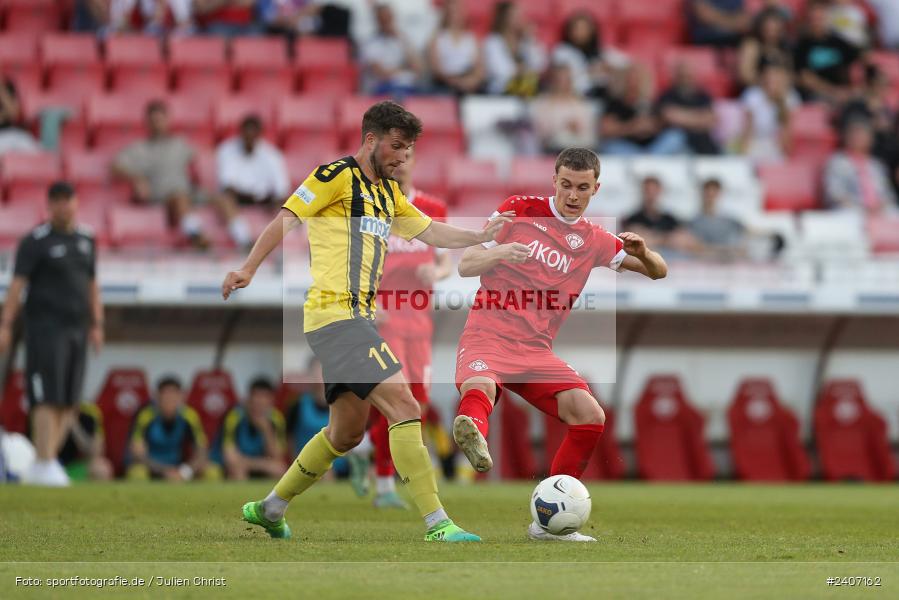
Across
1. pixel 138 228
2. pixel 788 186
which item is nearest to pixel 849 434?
pixel 788 186

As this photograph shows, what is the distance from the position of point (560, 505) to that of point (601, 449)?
7.97m

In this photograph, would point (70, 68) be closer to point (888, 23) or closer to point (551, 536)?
point (888, 23)

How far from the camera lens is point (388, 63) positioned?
1688cm

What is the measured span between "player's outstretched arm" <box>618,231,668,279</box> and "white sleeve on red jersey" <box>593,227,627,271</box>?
3cm

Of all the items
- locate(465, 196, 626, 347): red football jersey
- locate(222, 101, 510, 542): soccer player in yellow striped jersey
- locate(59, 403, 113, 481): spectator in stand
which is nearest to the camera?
locate(222, 101, 510, 542): soccer player in yellow striped jersey

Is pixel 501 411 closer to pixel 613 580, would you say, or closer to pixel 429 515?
pixel 429 515

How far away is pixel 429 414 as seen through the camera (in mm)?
14242

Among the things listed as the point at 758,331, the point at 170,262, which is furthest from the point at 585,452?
the point at 758,331

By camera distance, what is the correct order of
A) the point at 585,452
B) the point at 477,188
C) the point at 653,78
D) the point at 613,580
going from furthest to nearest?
the point at 653,78, the point at 477,188, the point at 585,452, the point at 613,580

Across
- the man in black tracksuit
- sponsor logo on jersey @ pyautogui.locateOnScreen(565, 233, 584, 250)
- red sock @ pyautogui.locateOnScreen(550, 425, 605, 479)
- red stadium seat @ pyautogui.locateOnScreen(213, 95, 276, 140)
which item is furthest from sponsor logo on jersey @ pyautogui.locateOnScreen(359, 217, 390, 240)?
red stadium seat @ pyautogui.locateOnScreen(213, 95, 276, 140)

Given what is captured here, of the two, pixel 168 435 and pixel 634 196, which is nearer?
pixel 168 435

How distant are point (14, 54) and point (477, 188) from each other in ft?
18.4

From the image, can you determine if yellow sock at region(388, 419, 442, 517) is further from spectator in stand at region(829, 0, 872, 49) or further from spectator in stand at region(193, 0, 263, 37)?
spectator in stand at region(829, 0, 872, 49)

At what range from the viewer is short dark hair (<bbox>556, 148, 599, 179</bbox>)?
720cm
